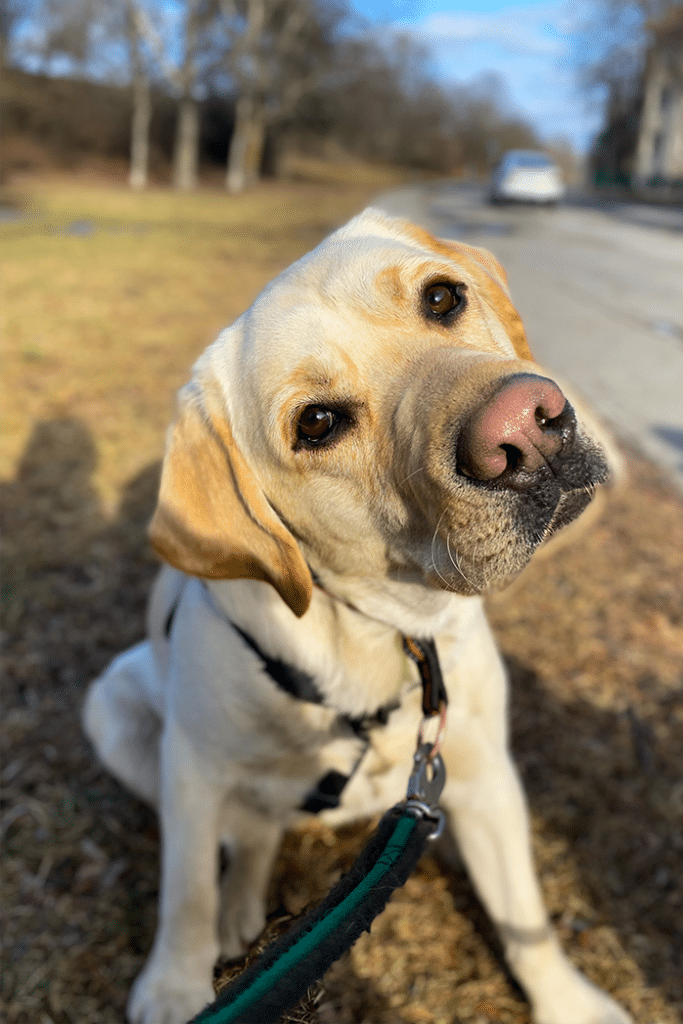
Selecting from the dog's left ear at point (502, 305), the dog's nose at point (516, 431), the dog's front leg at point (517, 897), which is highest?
the dog's left ear at point (502, 305)

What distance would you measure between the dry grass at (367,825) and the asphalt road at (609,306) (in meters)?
1.32

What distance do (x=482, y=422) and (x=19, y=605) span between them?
3.05m

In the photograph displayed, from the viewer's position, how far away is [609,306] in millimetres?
9320

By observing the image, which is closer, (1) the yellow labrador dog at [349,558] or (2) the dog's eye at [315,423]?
(1) the yellow labrador dog at [349,558]

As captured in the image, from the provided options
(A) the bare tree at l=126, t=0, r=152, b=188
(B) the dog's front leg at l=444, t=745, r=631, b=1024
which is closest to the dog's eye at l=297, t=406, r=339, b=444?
(B) the dog's front leg at l=444, t=745, r=631, b=1024

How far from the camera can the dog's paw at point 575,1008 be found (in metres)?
2.00

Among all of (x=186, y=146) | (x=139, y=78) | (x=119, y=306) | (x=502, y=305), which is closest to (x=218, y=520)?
(x=502, y=305)

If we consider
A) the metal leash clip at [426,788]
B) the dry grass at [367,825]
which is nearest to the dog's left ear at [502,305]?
the metal leash clip at [426,788]

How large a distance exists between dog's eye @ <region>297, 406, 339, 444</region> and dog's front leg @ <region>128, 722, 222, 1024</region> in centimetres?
88

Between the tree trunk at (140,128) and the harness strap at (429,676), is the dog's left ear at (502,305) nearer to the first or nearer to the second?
the harness strap at (429,676)

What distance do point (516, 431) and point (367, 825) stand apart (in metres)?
1.76

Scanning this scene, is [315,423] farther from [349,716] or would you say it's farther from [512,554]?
[349,716]

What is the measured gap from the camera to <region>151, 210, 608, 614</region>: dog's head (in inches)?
57.4

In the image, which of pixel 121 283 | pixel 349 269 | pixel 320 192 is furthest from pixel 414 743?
pixel 320 192
